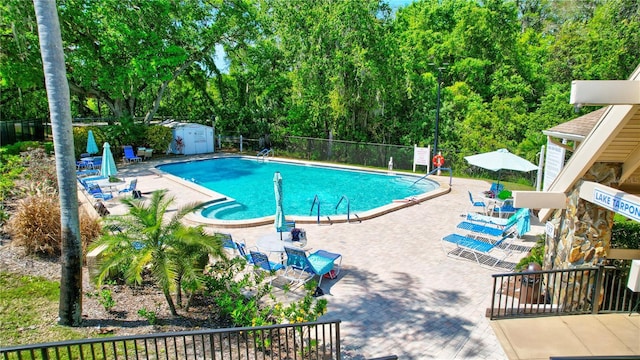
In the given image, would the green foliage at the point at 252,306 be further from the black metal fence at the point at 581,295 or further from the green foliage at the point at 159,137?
the green foliage at the point at 159,137

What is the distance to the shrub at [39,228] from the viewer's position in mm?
8023

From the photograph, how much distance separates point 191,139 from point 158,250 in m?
21.1

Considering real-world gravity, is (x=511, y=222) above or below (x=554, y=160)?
below

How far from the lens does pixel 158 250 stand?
6207 mm

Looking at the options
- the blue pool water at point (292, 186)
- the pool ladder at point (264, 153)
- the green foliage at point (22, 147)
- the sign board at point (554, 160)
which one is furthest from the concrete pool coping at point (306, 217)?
the pool ladder at point (264, 153)

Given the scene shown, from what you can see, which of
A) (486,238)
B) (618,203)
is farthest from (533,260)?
(618,203)

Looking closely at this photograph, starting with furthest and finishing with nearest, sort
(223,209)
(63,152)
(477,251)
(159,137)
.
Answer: (159,137) → (223,209) → (477,251) → (63,152)

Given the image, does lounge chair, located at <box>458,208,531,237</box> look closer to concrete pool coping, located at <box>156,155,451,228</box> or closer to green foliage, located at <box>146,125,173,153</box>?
concrete pool coping, located at <box>156,155,451,228</box>

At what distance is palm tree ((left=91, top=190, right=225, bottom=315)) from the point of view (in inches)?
236

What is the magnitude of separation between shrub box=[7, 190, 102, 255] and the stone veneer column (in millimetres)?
8984

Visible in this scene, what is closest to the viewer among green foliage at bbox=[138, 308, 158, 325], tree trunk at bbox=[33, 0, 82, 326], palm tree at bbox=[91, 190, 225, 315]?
tree trunk at bbox=[33, 0, 82, 326]

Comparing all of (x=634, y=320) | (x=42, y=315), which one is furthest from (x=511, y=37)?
(x=42, y=315)

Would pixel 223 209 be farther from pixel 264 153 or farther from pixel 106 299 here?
pixel 264 153

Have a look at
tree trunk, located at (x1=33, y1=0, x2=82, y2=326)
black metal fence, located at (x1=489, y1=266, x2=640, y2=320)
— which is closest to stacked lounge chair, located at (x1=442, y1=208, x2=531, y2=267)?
black metal fence, located at (x1=489, y1=266, x2=640, y2=320)
